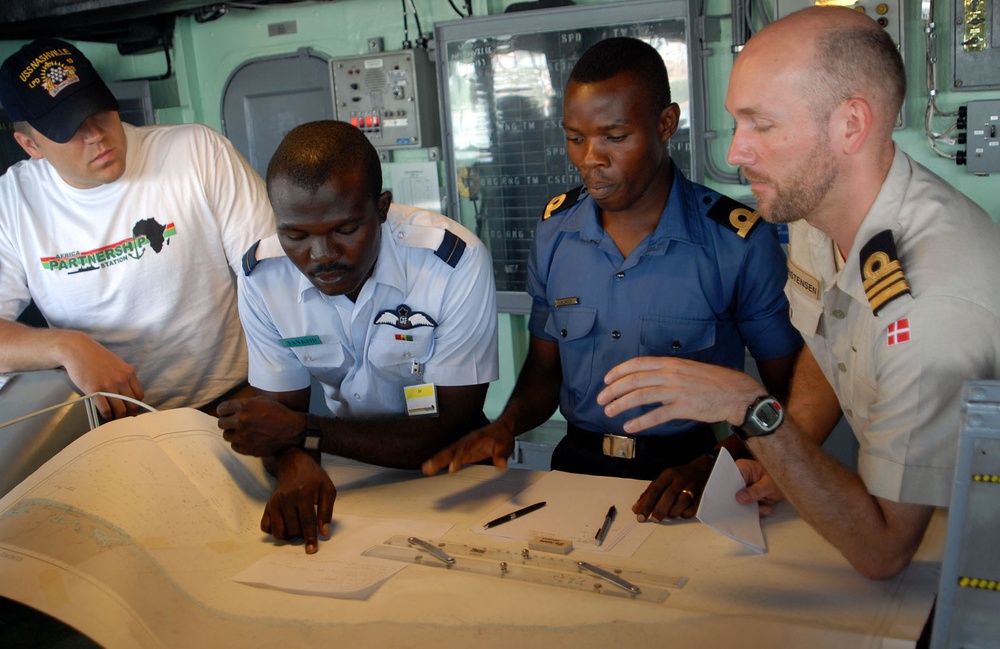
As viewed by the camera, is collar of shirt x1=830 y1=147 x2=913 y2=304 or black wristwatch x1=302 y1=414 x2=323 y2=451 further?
black wristwatch x1=302 y1=414 x2=323 y2=451

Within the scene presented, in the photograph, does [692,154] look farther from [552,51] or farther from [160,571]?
[160,571]

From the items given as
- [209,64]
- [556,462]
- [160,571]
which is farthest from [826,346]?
[209,64]

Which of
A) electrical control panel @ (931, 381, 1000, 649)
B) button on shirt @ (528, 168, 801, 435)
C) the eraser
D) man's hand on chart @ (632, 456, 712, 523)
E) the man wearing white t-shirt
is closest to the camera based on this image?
electrical control panel @ (931, 381, 1000, 649)

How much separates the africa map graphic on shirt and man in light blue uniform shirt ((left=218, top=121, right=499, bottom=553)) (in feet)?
1.28

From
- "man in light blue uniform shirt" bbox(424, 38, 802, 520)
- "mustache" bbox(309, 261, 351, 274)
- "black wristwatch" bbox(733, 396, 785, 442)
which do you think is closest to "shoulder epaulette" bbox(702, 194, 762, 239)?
"man in light blue uniform shirt" bbox(424, 38, 802, 520)

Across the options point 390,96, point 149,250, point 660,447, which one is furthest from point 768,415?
point 390,96

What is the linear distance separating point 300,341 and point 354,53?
2602 millimetres

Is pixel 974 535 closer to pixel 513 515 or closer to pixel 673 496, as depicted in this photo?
pixel 673 496

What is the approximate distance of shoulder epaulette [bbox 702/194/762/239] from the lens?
1.95m

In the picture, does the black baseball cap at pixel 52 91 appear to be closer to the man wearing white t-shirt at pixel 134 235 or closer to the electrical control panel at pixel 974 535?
the man wearing white t-shirt at pixel 134 235

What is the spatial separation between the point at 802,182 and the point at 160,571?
1227 mm

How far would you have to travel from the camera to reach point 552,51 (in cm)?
371

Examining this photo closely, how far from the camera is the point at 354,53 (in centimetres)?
425

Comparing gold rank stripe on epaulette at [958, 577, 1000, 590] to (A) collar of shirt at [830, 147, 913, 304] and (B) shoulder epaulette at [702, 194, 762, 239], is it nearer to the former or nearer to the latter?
(A) collar of shirt at [830, 147, 913, 304]
